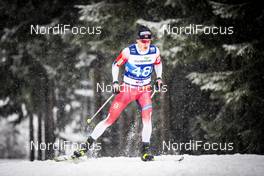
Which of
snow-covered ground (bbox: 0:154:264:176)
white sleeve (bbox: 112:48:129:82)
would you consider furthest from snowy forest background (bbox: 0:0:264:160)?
white sleeve (bbox: 112:48:129:82)

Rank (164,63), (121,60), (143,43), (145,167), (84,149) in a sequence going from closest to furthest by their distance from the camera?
1. (145,167)
2. (143,43)
3. (121,60)
4. (84,149)
5. (164,63)

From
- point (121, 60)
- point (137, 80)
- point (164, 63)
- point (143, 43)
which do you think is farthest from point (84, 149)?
point (164, 63)

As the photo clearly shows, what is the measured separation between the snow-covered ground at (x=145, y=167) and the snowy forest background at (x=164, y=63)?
3789 millimetres

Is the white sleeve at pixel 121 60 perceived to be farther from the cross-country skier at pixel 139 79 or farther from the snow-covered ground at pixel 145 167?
the snow-covered ground at pixel 145 167

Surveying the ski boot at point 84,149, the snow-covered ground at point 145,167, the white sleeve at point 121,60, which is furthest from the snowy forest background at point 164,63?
the ski boot at point 84,149

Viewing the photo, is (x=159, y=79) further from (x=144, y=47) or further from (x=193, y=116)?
(x=193, y=116)

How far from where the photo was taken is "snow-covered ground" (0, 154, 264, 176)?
9.45m

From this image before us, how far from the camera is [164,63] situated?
53.1ft

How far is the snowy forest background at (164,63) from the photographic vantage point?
14297mm

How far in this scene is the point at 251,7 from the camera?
46.5ft

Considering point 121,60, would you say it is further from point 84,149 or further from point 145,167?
point 145,167

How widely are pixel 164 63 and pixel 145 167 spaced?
22.6 ft

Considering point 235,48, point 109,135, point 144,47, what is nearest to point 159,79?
point 144,47

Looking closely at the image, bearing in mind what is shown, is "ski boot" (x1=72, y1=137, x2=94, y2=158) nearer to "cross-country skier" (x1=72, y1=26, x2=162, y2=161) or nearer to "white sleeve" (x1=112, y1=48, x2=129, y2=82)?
"cross-country skier" (x1=72, y1=26, x2=162, y2=161)
